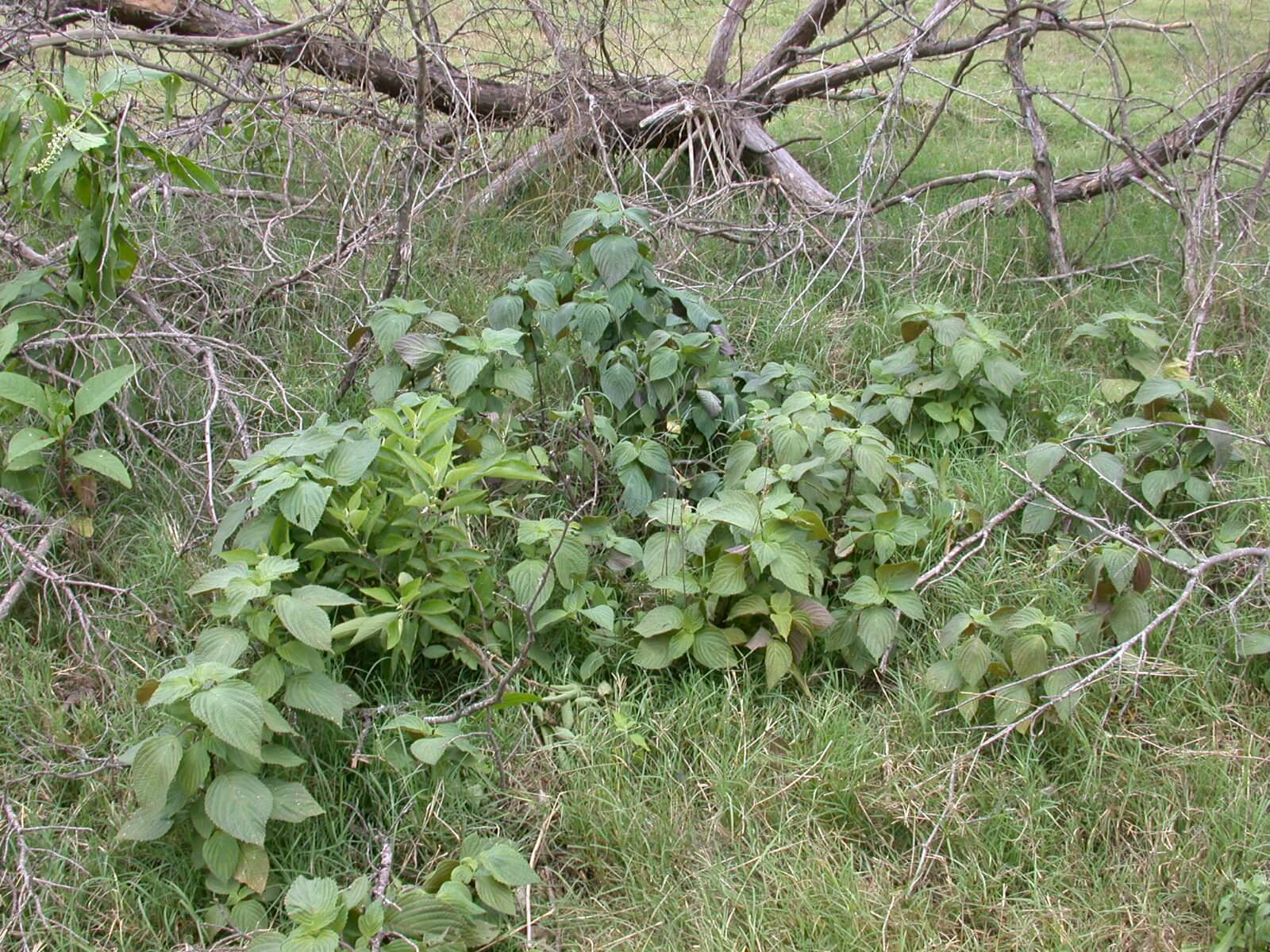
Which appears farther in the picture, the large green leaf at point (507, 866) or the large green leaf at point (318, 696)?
the large green leaf at point (318, 696)

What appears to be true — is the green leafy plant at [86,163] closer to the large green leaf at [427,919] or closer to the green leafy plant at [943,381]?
the large green leaf at [427,919]

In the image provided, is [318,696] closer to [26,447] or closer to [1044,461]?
[26,447]

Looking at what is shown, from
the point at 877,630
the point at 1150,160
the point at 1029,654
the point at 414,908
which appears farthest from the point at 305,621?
the point at 1150,160

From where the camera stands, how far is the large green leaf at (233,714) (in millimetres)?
2223

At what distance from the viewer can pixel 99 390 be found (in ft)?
10.4

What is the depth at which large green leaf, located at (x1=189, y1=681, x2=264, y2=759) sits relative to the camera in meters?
2.22

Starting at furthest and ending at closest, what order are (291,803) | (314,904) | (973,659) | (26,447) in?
(26,447) → (973,659) → (291,803) → (314,904)

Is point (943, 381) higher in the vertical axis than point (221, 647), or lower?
higher

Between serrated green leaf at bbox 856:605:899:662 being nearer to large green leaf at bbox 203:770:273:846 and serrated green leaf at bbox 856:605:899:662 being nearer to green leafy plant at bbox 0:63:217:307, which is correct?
large green leaf at bbox 203:770:273:846

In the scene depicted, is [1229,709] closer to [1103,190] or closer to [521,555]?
[521,555]

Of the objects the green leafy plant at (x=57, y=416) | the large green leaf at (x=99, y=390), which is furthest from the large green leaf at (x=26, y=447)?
the large green leaf at (x=99, y=390)

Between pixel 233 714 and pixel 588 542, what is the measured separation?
1.21 m

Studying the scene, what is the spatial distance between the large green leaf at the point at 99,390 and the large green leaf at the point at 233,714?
1.23 meters

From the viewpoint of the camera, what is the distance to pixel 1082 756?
2.75 meters
